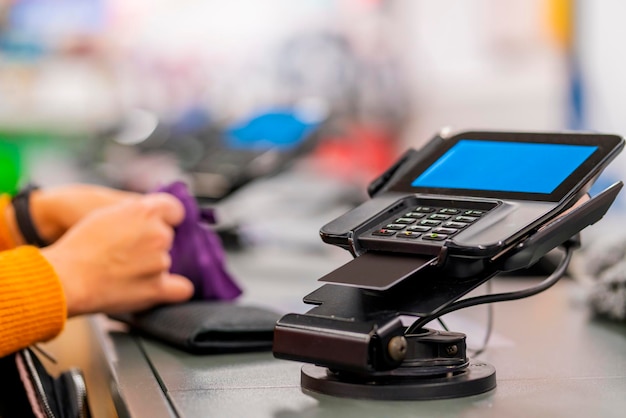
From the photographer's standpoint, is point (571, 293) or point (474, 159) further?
point (571, 293)

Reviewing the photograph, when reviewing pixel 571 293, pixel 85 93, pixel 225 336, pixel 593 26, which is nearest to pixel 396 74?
pixel 593 26

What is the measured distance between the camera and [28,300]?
2.29 feet

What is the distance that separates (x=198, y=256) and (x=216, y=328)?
0.17 metres

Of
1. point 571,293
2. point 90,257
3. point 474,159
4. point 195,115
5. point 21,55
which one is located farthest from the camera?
point 195,115

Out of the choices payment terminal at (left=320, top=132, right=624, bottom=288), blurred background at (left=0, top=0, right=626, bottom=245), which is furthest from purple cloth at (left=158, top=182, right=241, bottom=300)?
blurred background at (left=0, top=0, right=626, bottom=245)

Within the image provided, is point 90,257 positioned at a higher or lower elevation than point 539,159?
lower

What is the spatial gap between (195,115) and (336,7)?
2.44 feet

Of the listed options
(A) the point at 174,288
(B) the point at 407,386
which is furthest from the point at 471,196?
(A) the point at 174,288

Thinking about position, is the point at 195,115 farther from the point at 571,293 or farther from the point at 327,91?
the point at 571,293

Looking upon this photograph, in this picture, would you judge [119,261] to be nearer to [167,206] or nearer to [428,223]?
[167,206]

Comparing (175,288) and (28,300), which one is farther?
(175,288)

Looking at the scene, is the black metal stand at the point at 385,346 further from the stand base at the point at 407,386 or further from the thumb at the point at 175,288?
the thumb at the point at 175,288

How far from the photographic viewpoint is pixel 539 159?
0.59 m

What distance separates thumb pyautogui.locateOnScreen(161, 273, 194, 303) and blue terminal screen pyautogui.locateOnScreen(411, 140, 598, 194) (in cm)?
29
